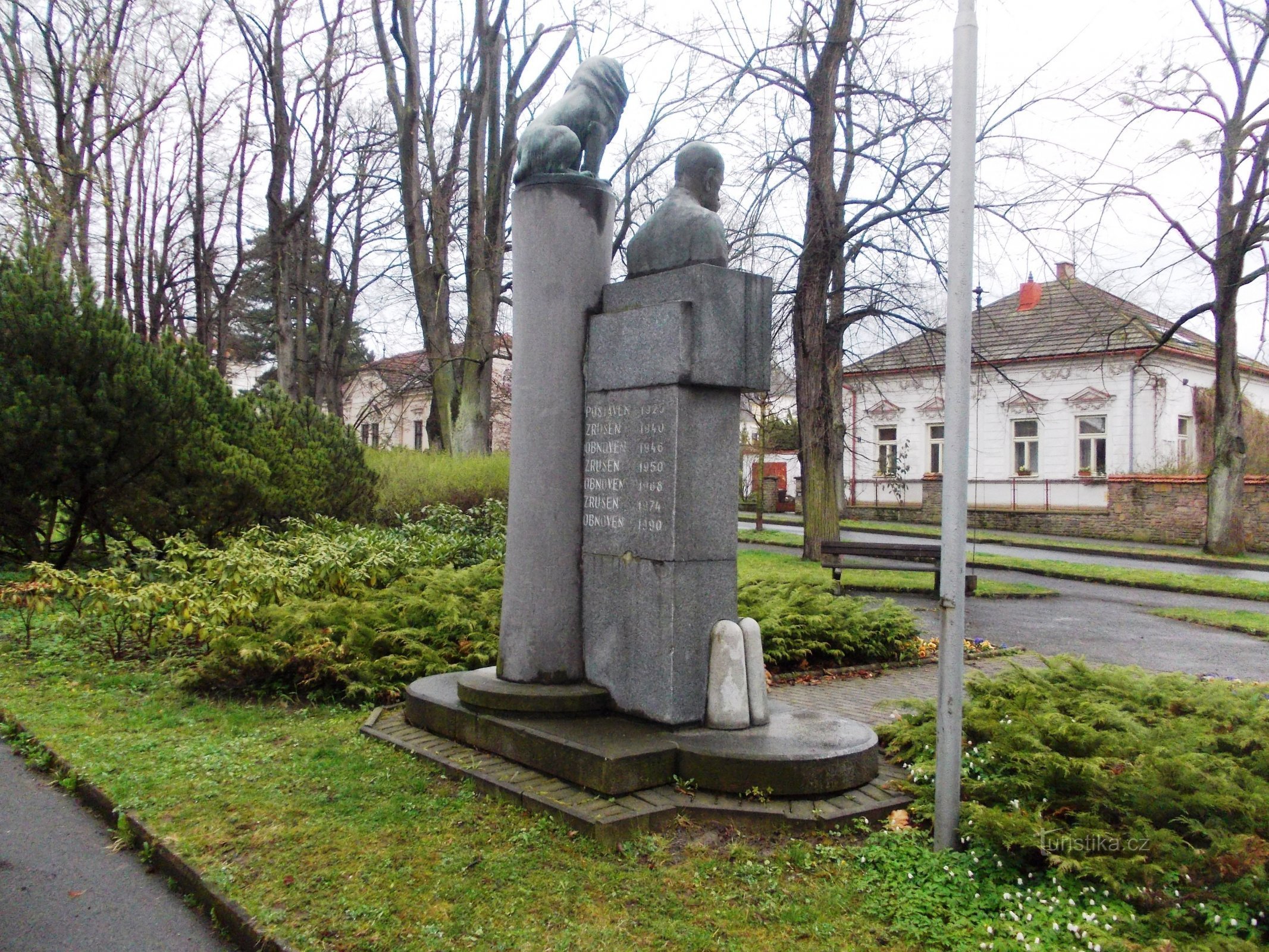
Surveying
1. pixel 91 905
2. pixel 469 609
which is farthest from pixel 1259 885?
pixel 469 609

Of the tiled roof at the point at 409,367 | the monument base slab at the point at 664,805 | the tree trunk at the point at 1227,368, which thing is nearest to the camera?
the monument base slab at the point at 664,805

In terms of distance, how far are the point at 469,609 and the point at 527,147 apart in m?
4.32

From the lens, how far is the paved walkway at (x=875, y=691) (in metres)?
7.37

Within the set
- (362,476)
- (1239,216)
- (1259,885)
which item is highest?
(1239,216)

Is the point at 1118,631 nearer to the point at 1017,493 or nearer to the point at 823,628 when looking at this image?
the point at 823,628

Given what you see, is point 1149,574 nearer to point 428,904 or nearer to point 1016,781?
point 1016,781

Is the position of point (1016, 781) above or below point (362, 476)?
below

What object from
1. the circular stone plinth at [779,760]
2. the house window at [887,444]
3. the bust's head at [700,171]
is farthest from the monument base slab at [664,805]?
the house window at [887,444]

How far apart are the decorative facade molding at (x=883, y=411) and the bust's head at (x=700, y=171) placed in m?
35.4

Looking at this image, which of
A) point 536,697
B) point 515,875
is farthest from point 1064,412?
point 515,875

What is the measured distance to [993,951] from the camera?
3.70 meters

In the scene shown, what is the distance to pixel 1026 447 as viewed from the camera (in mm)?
37562

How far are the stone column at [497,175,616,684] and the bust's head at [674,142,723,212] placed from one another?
1.83 ft

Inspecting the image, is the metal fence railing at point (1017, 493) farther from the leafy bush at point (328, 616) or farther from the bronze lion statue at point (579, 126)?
the bronze lion statue at point (579, 126)
